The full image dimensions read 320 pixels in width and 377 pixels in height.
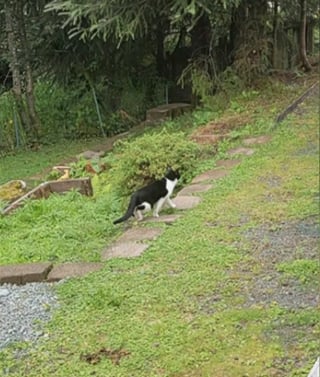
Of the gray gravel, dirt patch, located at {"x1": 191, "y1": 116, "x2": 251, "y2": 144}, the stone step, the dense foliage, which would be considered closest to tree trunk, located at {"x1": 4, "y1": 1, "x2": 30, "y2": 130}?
the dense foliage

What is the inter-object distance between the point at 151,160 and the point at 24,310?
2993 millimetres

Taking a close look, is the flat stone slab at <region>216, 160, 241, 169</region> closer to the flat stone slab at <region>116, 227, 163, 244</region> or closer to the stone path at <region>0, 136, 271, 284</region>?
the stone path at <region>0, 136, 271, 284</region>

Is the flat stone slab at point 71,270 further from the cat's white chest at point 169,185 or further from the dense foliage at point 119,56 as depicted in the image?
the dense foliage at point 119,56

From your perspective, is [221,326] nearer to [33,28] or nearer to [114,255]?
[114,255]

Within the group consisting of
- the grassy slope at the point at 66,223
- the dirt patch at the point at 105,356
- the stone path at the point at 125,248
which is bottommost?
the grassy slope at the point at 66,223

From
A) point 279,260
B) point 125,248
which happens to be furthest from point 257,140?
point 279,260

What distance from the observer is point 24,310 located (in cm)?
374

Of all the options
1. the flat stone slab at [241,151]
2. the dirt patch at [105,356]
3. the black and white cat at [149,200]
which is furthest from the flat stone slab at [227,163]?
the dirt patch at [105,356]

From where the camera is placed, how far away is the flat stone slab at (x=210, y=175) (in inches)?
264

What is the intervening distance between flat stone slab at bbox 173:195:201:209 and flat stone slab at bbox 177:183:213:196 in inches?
5.1

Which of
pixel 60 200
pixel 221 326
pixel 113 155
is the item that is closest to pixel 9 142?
pixel 113 155

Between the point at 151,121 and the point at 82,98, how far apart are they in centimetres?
245

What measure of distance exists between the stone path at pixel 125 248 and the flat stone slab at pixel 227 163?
499mm

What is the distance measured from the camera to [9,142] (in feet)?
39.8
